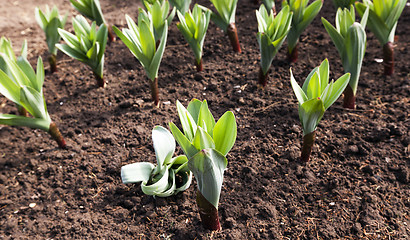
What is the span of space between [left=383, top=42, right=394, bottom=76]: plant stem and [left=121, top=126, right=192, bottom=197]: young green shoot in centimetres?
151

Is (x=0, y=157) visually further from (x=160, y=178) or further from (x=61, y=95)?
(x=160, y=178)

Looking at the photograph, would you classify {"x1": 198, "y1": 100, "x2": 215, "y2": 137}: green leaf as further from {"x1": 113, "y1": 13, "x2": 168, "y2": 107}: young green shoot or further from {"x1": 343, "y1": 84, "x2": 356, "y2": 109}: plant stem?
{"x1": 343, "y1": 84, "x2": 356, "y2": 109}: plant stem

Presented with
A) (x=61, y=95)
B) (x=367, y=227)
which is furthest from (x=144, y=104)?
(x=367, y=227)

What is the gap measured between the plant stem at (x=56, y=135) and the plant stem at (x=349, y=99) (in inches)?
66.7

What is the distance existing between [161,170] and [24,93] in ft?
2.69

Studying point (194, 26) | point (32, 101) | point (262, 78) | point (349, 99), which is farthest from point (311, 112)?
point (32, 101)

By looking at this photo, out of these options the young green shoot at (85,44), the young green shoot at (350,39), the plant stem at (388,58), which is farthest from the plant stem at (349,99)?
the young green shoot at (85,44)

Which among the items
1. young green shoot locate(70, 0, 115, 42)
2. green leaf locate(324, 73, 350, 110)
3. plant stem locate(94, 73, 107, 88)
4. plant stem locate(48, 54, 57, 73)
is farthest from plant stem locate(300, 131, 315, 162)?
plant stem locate(48, 54, 57, 73)

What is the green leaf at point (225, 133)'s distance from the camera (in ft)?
5.12

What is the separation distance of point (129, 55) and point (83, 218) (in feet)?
4.96

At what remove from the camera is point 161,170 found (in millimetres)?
1879

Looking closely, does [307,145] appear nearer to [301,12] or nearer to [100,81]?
[301,12]

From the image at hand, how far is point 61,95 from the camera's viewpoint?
284 centimetres

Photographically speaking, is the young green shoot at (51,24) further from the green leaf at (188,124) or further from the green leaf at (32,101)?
the green leaf at (188,124)
